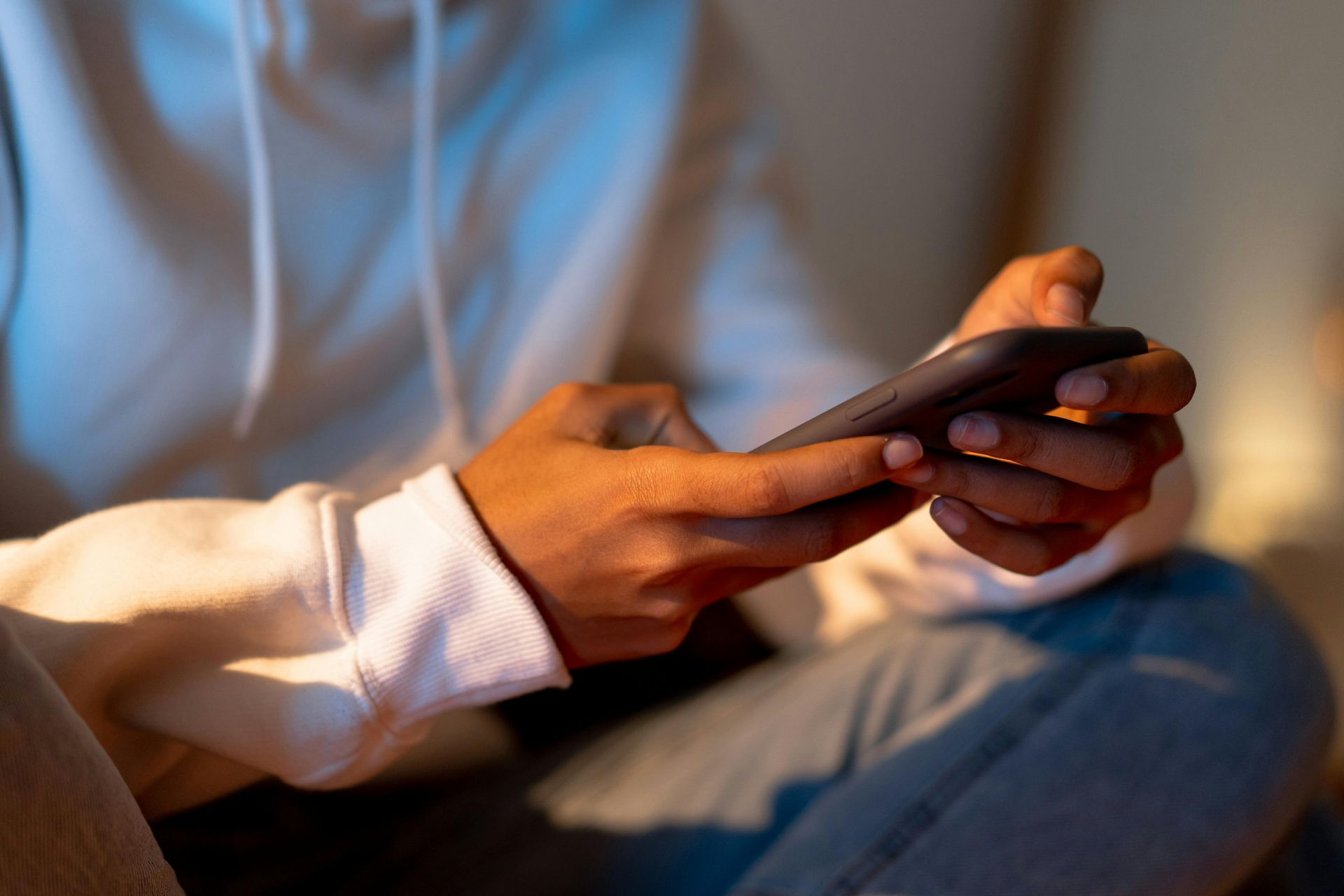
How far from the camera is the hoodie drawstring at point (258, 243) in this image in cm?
59

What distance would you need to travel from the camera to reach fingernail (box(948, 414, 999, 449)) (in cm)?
35

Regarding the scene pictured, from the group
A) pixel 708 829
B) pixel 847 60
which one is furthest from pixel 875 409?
pixel 847 60

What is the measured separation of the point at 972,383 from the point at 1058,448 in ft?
0.21

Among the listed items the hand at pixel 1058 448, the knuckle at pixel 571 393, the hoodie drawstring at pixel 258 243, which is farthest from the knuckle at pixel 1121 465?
the hoodie drawstring at pixel 258 243

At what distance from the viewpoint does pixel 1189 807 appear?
0.54m

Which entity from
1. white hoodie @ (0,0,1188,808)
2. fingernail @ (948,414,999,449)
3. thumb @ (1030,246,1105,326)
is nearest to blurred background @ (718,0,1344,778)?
white hoodie @ (0,0,1188,808)

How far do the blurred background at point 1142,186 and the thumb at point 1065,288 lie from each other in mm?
342

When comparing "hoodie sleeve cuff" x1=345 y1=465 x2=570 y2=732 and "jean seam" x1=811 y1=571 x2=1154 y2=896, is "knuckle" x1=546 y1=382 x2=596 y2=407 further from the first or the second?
"jean seam" x1=811 y1=571 x2=1154 y2=896

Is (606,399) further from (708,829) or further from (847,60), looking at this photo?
(847,60)

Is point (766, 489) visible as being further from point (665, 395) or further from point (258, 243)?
point (258, 243)

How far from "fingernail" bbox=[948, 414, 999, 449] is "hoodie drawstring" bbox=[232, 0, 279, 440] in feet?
1.55

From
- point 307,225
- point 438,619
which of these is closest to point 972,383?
point 438,619

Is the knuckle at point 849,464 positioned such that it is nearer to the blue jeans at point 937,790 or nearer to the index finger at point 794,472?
the index finger at point 794,472

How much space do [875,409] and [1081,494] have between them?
0.13 m
